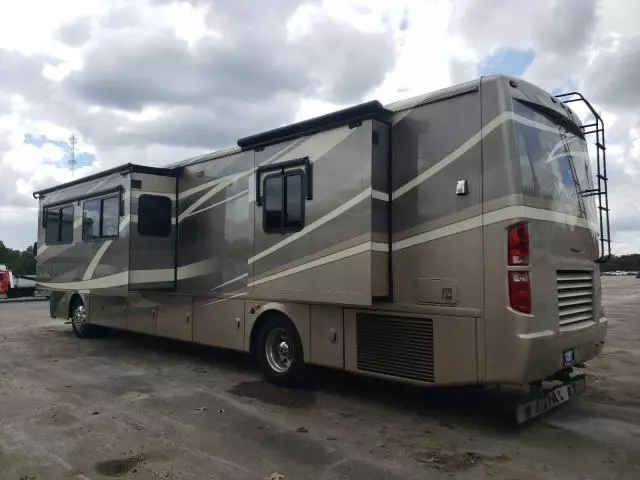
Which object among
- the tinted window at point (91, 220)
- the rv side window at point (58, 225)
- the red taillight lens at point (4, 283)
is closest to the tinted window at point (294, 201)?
the tinted window at point (91, 220)

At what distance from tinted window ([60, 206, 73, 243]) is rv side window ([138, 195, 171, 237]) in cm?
296

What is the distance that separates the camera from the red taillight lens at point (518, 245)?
15.7 feet

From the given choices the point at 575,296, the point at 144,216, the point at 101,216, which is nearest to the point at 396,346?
the point at 575,296

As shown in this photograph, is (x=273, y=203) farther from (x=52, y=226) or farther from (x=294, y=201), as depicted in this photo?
(x=52, y=226)

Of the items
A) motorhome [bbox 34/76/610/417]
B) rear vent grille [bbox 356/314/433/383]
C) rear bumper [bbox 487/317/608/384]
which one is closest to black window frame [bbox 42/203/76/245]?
motorhome [bbox 34/76/610/417]

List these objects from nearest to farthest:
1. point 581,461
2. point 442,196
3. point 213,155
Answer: point 581,461, point 442,196, point 213,155

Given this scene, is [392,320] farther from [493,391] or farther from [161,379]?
[161,379]

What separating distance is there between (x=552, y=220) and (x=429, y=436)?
237 cm

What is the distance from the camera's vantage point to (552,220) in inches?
204

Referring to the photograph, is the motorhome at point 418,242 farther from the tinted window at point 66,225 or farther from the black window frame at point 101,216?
the tinted window at point 66,225

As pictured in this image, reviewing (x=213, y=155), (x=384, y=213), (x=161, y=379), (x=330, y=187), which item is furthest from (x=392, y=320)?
(x=213, y=155)

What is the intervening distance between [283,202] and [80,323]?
6.76 meters

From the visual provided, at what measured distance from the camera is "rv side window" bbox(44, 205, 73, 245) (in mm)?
11023

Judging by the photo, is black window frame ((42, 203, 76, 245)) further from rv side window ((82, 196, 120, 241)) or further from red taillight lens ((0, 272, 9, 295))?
red taillight lens ((0, 272, 9, 295))
